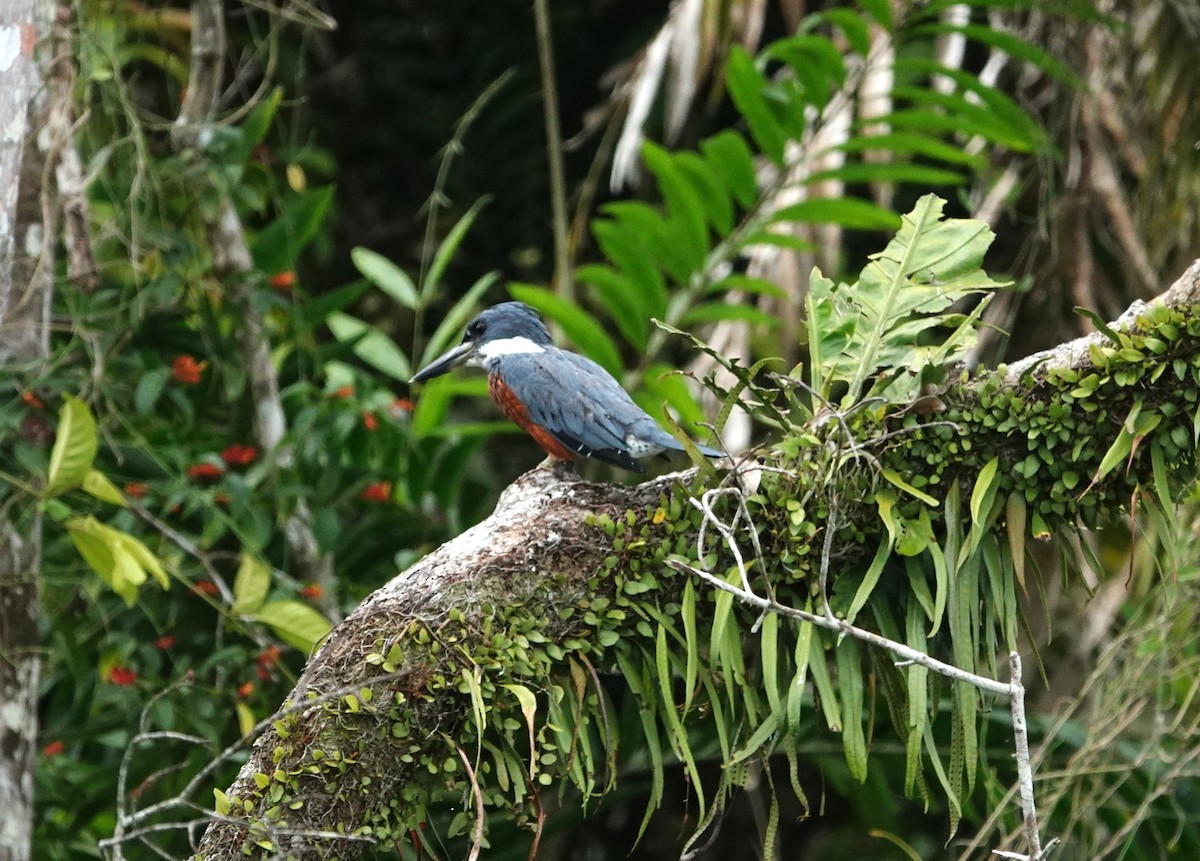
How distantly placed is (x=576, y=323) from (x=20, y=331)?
1.60 meters

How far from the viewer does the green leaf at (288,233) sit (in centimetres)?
462

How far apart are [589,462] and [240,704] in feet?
5.44

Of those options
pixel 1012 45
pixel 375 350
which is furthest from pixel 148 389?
pixel 1012 45

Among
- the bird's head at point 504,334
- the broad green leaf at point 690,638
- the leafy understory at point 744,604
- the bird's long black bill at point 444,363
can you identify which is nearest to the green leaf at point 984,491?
the leafy understory at point 744,604

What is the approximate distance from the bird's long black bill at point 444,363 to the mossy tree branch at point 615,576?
1.39 m

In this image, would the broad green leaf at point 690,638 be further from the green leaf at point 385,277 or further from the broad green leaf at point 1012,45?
the broad green leaf at point 1012,45

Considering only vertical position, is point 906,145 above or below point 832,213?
above

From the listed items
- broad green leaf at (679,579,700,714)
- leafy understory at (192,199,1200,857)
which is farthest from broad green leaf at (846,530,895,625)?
broad green leaf at (679,579,700,714)

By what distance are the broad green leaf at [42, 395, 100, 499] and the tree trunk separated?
27 centimetres

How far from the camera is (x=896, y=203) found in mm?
6820

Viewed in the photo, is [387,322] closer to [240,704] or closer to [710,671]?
[240,704]

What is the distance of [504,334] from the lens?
413cm

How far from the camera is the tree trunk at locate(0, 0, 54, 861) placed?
316 cm

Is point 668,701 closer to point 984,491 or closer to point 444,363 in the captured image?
point 984,491
